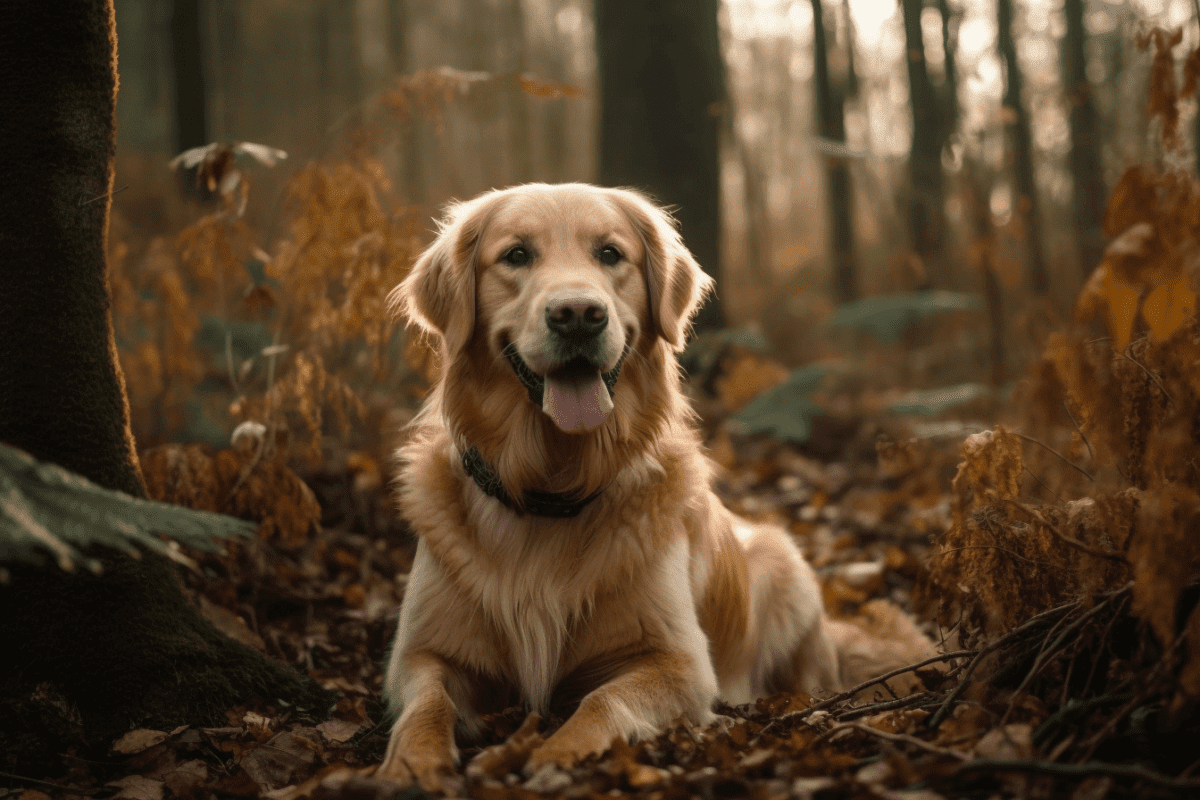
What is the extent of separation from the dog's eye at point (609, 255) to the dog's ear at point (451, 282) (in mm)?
423

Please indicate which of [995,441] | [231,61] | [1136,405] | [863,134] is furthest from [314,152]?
[863,134]

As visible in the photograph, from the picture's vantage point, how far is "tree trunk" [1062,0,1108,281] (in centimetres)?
940

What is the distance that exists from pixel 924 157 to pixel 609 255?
36.4 feet

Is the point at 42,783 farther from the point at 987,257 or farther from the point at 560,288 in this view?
the point at 987,257

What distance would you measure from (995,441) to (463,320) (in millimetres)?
1709

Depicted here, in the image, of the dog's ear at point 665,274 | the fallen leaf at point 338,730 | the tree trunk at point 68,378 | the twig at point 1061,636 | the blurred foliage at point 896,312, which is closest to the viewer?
the twig at point 1061,636

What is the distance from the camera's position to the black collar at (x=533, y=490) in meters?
2.89

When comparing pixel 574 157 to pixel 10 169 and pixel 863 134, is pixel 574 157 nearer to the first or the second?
pixel 863 134

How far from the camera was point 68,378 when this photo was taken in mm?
2643

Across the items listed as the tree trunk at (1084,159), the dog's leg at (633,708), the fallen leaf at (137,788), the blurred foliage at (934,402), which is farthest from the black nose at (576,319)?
the tree trunk at (1084,159)

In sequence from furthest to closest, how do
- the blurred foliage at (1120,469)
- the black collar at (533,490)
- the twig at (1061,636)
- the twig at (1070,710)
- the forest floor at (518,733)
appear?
the black collar at (533,490) → the twig at (1061,636) → the twig at (1070,710) → the forest floor at (518,733) → the blurred foliage at (1120,469)

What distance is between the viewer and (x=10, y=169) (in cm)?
256

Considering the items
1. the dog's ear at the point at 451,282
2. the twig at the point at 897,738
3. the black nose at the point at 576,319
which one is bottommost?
the twig at the point at 897,738

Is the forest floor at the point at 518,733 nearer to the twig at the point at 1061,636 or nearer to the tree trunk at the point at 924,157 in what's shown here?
the twig at the point at 1061,636
